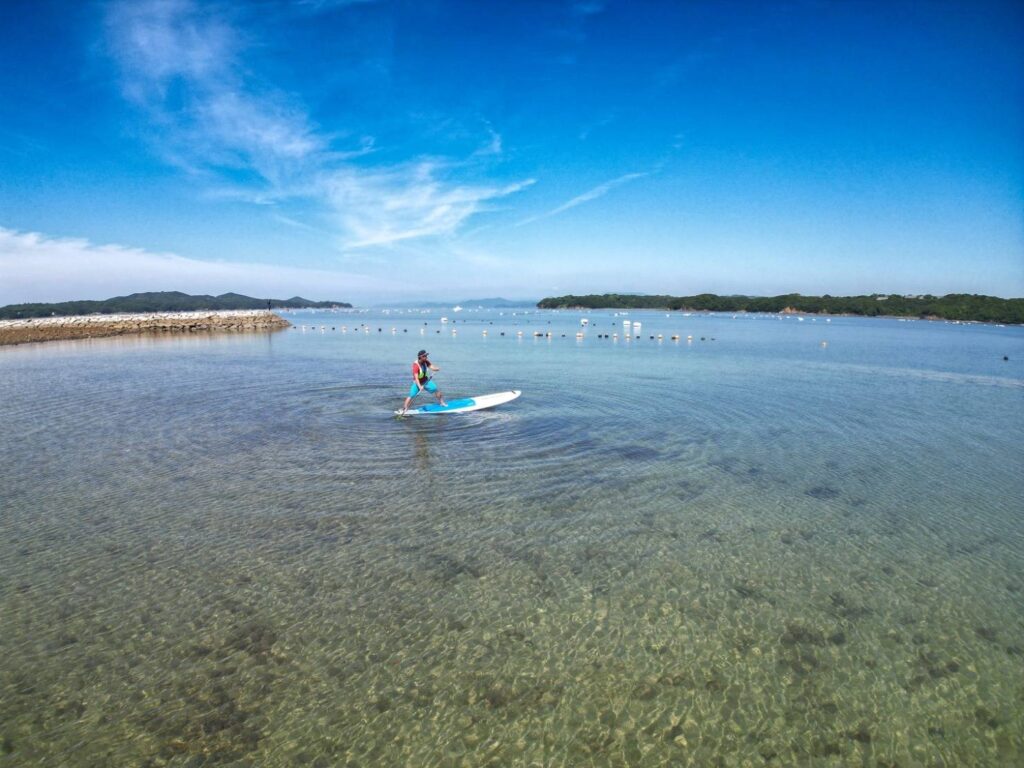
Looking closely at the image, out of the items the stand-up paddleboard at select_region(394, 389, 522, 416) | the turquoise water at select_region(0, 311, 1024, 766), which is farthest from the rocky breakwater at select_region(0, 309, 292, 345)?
the stand-up paddleboard at select_region(394, 389, 522, 416)

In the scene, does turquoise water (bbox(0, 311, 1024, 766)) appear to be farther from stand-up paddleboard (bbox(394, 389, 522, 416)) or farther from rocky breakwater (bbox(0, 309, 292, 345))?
rocky breakwater (bbox(0, 309, 292, 345))

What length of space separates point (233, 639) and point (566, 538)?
6.04m

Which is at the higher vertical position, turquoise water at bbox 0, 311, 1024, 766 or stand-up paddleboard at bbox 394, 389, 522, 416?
stand-up paddleboard at bbox 394, 389, 522, 416

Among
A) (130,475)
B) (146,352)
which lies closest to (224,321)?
(146,352)

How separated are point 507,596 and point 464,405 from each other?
1481cm

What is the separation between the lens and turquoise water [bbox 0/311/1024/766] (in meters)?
6.21

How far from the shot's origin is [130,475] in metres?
14.2

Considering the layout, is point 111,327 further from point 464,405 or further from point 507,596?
point 507,596

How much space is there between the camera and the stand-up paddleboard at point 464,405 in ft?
73.7

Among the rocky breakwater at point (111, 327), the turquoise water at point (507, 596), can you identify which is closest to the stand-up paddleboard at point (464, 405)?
the turquoise water at point (507, 596)

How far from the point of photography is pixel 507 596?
29.0 ft

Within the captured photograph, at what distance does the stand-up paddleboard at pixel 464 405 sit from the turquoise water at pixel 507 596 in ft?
9.98

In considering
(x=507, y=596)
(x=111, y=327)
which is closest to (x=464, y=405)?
(x=507, y=596)

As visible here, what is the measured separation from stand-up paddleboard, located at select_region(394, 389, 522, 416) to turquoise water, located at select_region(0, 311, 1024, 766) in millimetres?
3041
